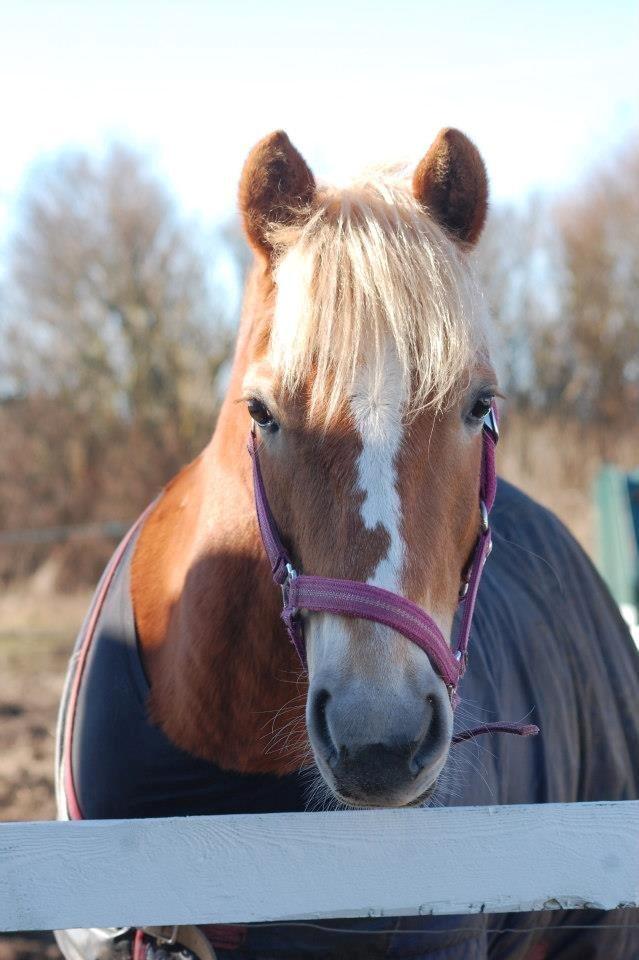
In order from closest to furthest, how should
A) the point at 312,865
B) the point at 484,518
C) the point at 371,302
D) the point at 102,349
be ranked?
1. the point at 312,865
2. the point at 371,302
3. the point at 484,518
4. the point at 102,349

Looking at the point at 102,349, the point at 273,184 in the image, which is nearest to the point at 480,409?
the point at 273,184

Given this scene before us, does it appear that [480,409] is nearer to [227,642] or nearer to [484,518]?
[484,518]

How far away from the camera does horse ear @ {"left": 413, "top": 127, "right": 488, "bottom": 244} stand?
6.22 feet

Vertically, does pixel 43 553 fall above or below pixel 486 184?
below

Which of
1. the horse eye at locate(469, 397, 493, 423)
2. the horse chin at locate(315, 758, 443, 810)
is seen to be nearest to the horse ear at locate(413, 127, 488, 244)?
the horse eye at locate(469, 397, 493, 423)

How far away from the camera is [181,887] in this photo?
142cm

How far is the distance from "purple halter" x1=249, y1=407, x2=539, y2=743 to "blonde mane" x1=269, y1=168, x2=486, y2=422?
243 mm

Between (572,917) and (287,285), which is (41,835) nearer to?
(287,285)

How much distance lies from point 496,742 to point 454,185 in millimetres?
1278

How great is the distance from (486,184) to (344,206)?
1.02 ft

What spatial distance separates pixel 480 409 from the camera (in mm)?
1840

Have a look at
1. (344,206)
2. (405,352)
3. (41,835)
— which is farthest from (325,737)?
(344,206)

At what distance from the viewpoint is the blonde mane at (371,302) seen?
1.67 metres

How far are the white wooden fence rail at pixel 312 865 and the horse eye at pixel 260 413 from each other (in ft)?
2.40
